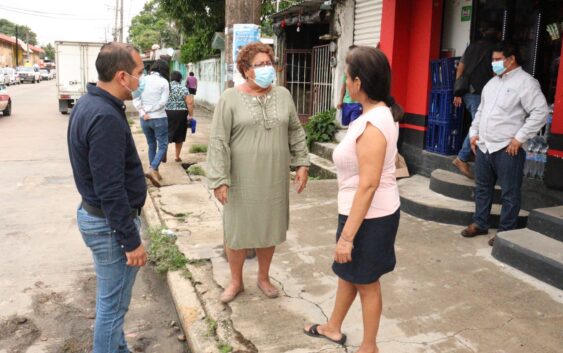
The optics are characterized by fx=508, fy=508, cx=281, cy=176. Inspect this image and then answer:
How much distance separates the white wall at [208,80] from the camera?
19764 mm

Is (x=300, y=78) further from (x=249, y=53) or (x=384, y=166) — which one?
(x=384, y=166)

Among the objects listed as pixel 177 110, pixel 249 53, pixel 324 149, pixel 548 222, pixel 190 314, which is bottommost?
pixel 190 314

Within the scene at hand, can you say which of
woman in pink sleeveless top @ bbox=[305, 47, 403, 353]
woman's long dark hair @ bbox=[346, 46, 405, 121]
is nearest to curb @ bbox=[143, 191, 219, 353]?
woman in pink sleeveless top @ bbox=[305, 47, 403, 353]

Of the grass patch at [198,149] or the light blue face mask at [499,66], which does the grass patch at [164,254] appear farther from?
the grass patch at [198,149]

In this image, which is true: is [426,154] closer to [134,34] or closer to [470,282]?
[470,282]

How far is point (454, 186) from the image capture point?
5.80 meters

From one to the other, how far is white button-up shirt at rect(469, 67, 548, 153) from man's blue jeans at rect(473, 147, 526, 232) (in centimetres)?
11

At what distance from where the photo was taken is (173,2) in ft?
58.5

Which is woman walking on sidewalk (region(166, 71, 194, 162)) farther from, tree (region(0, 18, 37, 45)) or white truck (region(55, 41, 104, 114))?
tree (region(0, 18, 37, 45))

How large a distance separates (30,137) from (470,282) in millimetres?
11899

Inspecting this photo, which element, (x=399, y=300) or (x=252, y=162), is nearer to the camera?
(x=252, y=162)

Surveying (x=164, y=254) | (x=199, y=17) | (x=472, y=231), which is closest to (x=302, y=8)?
(x=472, y=231)

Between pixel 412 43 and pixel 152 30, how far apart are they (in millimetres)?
41440

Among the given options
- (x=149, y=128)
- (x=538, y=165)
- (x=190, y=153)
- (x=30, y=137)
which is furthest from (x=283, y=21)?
(x=538, y=165)
